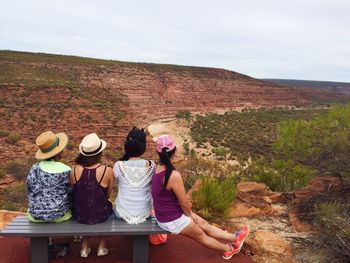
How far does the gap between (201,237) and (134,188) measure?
883 millimetres

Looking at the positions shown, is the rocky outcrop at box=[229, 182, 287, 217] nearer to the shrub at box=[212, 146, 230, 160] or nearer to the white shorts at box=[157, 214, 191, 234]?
the white shorts at box=[157, 214, 191, 234]

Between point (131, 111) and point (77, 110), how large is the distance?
9.02 m

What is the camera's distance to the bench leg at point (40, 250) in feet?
13.3

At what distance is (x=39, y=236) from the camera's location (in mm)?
3975

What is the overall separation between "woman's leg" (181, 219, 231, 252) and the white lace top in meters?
0.53

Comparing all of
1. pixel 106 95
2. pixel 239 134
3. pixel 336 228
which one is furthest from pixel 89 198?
pixel 106 95

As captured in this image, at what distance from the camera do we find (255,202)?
6719 millimetres

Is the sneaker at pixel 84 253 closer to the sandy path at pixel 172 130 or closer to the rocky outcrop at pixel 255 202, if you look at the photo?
the rocky outcrop at pixel 255 202

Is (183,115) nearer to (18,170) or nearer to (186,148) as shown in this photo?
(186,148)

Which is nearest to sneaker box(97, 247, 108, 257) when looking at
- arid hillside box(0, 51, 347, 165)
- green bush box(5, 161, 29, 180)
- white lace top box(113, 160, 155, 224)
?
white lace top box(113, 160, 155, 224)

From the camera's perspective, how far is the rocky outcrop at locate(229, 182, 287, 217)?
20.9ft

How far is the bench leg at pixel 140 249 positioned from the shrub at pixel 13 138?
1991 centimetres

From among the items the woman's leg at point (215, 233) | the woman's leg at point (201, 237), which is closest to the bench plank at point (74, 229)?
the woman's leg at point (201, 237)

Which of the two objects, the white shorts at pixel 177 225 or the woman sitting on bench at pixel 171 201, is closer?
the woman sitting on bench at pixel 171 201
